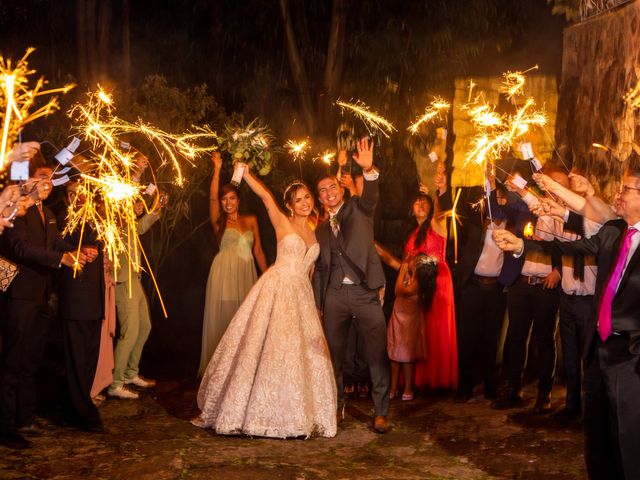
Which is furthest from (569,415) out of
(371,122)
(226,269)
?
(371,122)

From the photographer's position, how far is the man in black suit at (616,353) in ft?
17.1

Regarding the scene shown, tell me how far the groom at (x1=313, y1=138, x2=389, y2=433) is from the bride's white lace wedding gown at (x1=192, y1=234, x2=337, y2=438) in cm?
15

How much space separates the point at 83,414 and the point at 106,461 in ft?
2.93

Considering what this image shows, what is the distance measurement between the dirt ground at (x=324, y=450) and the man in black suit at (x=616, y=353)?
1051mm

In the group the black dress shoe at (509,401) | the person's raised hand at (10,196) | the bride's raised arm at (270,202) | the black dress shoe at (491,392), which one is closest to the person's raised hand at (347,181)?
the bride's raised arm at (270,202)

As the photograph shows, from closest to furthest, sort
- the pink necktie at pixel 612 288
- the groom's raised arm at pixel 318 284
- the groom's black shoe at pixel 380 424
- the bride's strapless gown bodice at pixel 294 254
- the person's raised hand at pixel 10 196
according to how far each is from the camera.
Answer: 1. the pink necktie at pixel 612 288
2. the person's raised hand at pixel 10 196
3. the groom's black shoe at pixel 380 424
4. the bride's strapless gown bodice at pixel 294 254
5. the groom's raised arm at pixel 318 284

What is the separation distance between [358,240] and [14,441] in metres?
3.15

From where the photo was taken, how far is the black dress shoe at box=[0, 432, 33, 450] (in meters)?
6.85

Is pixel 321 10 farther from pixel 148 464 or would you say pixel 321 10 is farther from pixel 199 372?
pixel 148 464

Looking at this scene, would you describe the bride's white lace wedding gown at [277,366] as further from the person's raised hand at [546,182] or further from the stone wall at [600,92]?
the stone wall at [600,92]

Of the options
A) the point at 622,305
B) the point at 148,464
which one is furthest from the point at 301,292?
the point at 622,305

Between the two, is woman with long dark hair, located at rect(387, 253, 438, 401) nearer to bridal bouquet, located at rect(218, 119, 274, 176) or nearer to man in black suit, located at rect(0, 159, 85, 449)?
bridal bouquet, located at rect(218, 119, 274, 176)

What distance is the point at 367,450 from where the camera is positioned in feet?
23.2

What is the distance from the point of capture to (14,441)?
22.5 feet
